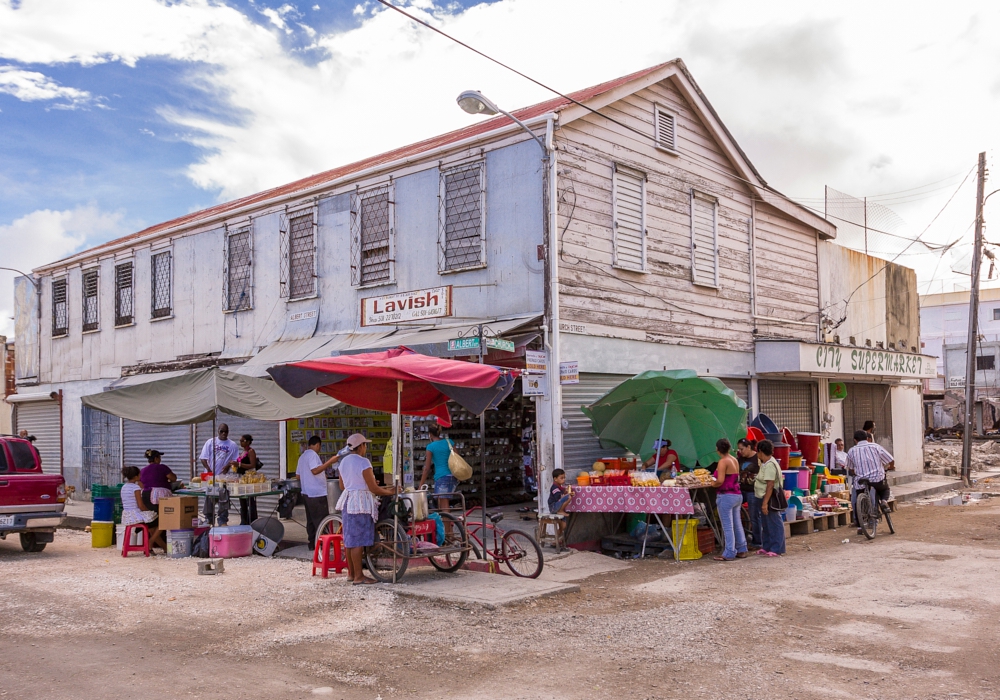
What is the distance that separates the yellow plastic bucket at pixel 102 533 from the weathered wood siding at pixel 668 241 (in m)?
8.39

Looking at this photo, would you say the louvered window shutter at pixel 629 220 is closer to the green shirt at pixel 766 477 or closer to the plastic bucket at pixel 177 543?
the green shirt at pixel 766 477

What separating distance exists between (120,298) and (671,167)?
14568 millimetres

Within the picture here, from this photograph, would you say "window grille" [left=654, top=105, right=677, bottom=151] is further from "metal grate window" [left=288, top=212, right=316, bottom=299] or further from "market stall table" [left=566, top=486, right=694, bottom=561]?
"metal grate window" [left=288, top=212, right=316, bottom=299]

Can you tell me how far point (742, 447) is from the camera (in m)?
13.2

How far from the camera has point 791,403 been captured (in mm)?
19578

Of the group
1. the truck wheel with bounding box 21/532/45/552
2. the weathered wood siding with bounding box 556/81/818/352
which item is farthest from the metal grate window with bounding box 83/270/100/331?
the weathered wood siding with bounding box 556/81/818/352

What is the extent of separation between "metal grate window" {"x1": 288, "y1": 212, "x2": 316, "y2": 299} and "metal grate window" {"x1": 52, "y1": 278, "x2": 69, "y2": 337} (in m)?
10.0

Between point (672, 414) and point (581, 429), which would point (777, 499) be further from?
point (581, 429)

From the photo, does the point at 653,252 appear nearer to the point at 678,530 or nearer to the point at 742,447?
the point at 742,447

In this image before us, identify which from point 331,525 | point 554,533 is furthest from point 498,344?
point 331,525

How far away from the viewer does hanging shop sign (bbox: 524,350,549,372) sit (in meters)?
12.4

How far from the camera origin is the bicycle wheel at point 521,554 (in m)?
10.7

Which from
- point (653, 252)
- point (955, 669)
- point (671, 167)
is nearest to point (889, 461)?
point (653, 252)

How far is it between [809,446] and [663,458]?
186 inches
